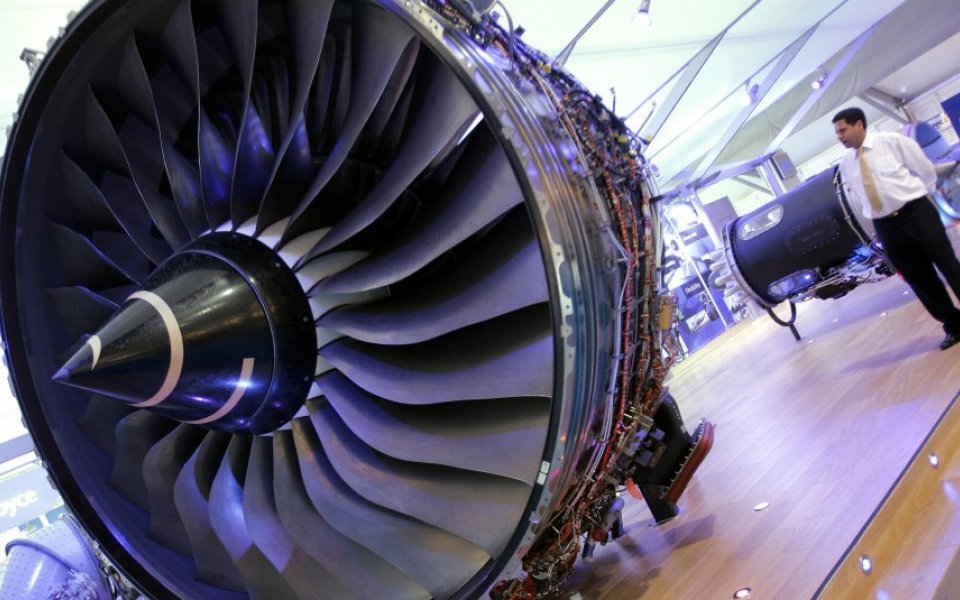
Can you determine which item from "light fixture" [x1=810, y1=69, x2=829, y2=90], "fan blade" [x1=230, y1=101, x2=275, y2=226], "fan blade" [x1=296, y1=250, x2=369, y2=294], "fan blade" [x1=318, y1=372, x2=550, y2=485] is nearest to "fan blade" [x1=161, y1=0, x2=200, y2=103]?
"fan blade" [x1=230, y1=101, x2=275, y2=226]

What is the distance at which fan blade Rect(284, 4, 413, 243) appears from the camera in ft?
4.63

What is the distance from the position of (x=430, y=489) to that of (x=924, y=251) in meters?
3.07

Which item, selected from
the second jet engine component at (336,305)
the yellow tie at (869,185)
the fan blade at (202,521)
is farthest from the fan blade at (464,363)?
the yellow tie at (869,185)

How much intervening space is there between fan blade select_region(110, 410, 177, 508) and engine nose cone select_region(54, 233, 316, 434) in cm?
53

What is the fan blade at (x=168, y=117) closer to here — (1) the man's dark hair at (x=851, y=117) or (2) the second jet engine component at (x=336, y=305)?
(2) the second jet engine component at (x=336, y=305)

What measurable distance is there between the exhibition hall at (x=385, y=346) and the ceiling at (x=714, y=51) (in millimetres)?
3056

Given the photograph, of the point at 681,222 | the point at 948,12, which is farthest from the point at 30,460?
the point at 948,12

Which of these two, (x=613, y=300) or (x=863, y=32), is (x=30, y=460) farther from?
(x=863, y=32)

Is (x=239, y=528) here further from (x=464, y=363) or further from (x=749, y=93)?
(x=749, y=93)

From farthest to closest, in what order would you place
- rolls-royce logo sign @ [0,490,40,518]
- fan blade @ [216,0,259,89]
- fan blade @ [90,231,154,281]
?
rolls-royce logo sign @ [0,490,40,518], fan blade @ [90,231,154,281], fan blade @ [216,0,259,89]

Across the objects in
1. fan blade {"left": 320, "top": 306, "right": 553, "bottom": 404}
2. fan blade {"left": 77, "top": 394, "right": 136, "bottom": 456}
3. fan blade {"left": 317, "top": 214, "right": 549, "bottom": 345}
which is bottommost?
fan blade {"left": 320, "top": 306, "right": 553, "bottom": 404}

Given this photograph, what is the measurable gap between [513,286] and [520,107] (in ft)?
1.21

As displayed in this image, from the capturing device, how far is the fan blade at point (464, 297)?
1335 mm

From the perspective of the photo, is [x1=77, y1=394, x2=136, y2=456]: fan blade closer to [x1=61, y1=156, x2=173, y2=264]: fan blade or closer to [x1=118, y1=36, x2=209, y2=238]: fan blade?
[x1=61, y1=156, x2=173, y2=264]: fan blade
